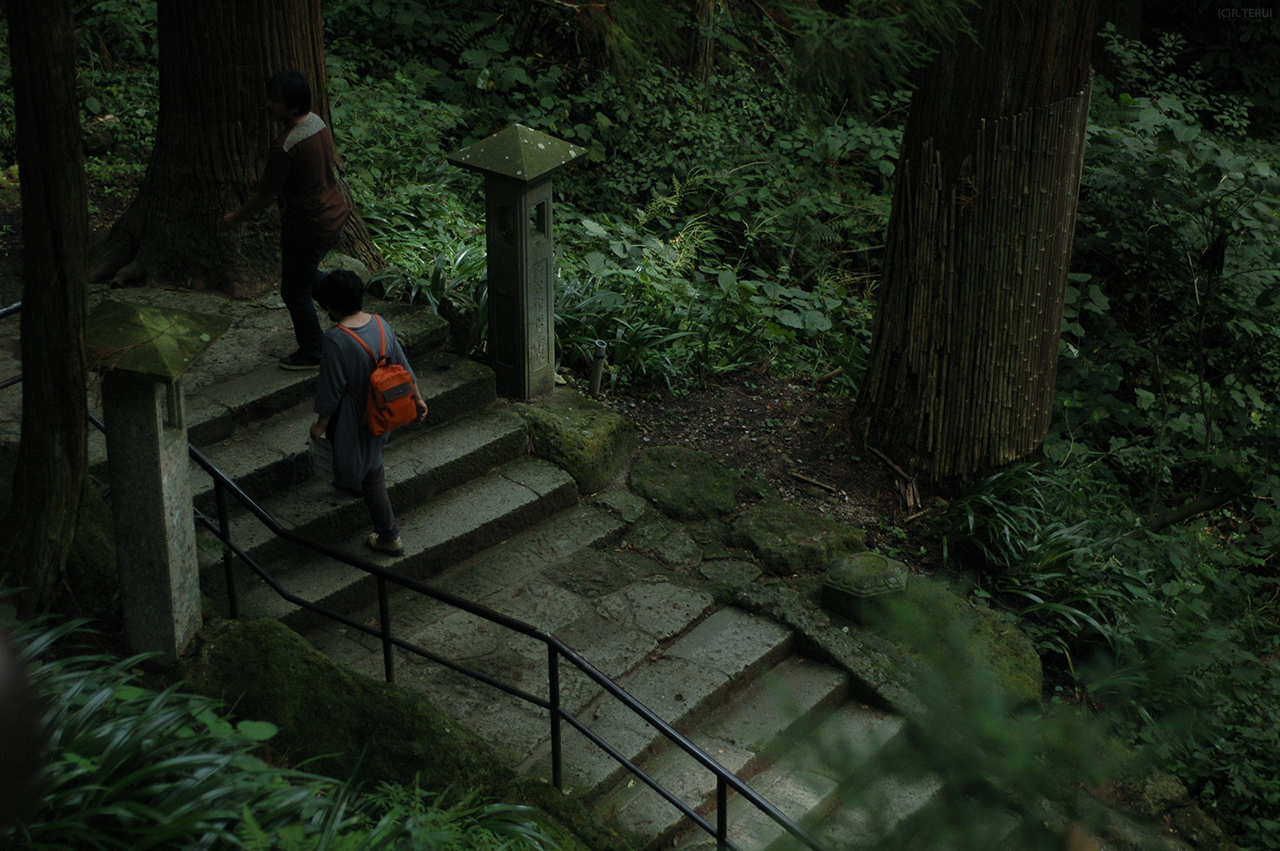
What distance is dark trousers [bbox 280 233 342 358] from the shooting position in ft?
17.4

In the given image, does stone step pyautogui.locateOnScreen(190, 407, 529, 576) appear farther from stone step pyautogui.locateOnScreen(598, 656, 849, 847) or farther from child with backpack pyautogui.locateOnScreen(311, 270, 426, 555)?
stone step pyautogui.locateOnScreen(598, 656, 849, 847)

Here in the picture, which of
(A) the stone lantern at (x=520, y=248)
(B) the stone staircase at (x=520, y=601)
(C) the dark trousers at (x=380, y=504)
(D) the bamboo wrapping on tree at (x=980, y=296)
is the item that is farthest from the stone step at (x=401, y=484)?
(D) the bamboo wrapping on tree at (x=980, y=296)

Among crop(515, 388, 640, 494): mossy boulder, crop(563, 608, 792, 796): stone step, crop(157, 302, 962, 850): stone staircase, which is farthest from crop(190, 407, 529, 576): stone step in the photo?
crop(563, 608, 792, 796): stone step

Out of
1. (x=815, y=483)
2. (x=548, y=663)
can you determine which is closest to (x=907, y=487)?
(x=815, y=483)

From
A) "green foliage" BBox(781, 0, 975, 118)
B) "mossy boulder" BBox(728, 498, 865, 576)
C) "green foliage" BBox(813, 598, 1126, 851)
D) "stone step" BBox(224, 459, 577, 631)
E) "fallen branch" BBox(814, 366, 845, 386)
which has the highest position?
"green foliage" BBox(781, 0, 975, 118)

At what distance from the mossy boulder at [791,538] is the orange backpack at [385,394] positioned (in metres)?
2.01

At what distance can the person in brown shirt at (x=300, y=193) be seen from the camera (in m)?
5.01

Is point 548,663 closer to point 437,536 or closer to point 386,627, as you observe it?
point 386,627

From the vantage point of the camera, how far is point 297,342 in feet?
18.8

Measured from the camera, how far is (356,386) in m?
4.47

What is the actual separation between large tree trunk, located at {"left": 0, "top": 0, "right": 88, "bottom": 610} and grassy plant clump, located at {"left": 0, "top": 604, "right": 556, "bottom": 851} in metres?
0.33

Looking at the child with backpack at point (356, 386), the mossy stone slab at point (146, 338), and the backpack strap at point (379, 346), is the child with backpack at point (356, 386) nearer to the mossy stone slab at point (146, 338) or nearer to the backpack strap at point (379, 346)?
the backpack strap at point (379, 346)

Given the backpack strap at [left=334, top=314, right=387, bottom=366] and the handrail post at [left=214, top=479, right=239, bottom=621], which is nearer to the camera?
the handrail post at [left=214, top=479, right=239, bottom=621]

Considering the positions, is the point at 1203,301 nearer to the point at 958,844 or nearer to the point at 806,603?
the point at 806,603
